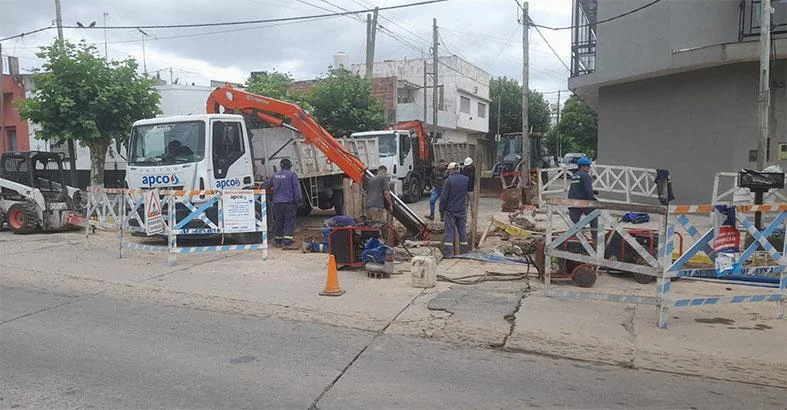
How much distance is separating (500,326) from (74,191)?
1306cm

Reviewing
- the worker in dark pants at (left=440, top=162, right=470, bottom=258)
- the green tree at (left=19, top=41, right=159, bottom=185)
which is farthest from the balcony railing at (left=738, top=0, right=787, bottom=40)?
the green tree at (left=19, top=41, right=159, bottom=185)

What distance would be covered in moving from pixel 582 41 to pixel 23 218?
19.5m

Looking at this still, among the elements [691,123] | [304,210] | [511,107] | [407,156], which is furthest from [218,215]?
[511,107]

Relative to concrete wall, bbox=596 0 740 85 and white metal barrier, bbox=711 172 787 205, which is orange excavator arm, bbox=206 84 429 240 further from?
concrete wall, bbox=596 0 740 85

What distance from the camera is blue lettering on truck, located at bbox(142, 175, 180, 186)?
11.2 meters

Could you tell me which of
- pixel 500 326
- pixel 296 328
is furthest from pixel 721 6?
pixel 296 328

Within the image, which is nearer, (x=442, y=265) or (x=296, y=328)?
(x=296, y=328)

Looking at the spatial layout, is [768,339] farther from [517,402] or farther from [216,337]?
[216,337]

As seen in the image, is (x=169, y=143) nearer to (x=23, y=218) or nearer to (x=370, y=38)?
(x=23, y=218)

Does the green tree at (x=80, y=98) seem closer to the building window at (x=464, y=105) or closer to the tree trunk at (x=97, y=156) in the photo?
the tree trunk at (x=97, y=156)

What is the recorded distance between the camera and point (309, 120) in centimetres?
1242

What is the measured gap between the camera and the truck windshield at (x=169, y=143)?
11.3m

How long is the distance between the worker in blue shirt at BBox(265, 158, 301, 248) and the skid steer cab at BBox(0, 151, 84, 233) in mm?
5449

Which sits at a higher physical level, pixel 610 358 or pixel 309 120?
pixel 309 120
